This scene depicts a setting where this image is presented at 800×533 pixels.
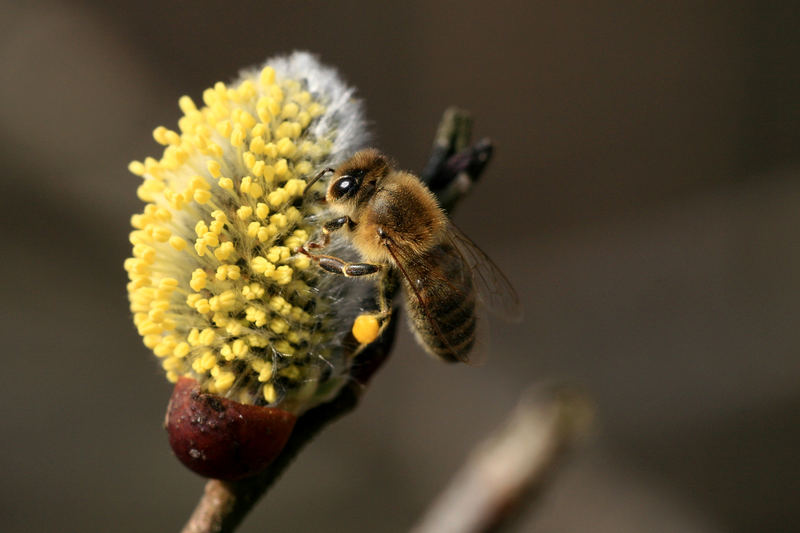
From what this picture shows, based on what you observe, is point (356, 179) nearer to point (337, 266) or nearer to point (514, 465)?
point (337, 266)

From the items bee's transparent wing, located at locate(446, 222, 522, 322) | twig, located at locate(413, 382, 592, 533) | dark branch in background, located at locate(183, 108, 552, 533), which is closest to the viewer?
dark branch in background, located at locate(183, 108, 552, 533)

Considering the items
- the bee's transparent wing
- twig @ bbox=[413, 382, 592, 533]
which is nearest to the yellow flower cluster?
the bee's transparent wing

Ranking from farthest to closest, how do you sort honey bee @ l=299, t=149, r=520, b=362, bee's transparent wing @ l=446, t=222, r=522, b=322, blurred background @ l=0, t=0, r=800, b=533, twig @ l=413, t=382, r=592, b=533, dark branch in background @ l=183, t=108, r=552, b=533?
blurred background @ l=0, t=0, r=800, b=533
twig @ l=413, t=382, r=592, b=533
bee's transparent wing @ l=446, t=222, r=522, b=322
honey bee @ l=299, t=149, r=520, b=362
dark branch in background @ l=183, t=108, r=552, b=533

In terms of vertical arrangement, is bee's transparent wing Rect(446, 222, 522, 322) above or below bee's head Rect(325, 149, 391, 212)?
below

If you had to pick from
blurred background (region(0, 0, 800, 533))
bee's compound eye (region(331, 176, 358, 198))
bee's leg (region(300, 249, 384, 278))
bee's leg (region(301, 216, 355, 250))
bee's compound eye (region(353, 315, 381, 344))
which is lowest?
blurred background (region(0, 0, 800, 533))

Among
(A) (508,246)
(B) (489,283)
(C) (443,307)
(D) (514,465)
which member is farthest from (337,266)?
(A) (508,246)

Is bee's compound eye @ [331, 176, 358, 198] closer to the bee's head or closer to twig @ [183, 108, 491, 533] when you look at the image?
the bee's head

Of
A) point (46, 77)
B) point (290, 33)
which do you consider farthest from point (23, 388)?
point (290, 33)

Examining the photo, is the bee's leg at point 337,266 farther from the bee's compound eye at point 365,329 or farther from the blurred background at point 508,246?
the blurred background at point 508,246
